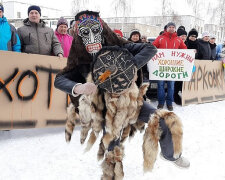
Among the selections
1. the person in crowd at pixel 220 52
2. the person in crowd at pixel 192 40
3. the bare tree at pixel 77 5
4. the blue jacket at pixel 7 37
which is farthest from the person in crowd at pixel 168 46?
the bare tree at pixel 77 5

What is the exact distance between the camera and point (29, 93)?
12.9ft

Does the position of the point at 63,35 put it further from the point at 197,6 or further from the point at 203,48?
the point at 197,6

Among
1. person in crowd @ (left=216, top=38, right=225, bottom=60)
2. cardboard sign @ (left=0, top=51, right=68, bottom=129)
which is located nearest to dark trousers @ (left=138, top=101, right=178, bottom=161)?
cardboard sign @ (left=0, top=51, right=68, bottom=129)

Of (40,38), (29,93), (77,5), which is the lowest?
(29,93)

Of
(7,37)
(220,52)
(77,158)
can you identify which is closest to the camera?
(77,158)

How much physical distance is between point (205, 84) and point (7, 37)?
525cm

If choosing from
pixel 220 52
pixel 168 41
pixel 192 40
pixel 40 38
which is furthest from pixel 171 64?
pixel 220 52

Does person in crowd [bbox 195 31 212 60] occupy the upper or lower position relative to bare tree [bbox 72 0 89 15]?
lower

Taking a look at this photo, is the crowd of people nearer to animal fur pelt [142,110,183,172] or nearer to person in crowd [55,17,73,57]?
person in crowd [55,17,73,57]

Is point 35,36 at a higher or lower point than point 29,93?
higher

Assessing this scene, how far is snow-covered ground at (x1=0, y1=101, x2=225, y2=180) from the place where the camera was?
2.85 meters

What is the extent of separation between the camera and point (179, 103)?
21.2 feet

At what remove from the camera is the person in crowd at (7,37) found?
402 cm

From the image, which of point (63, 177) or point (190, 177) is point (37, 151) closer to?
point (63, 177)
